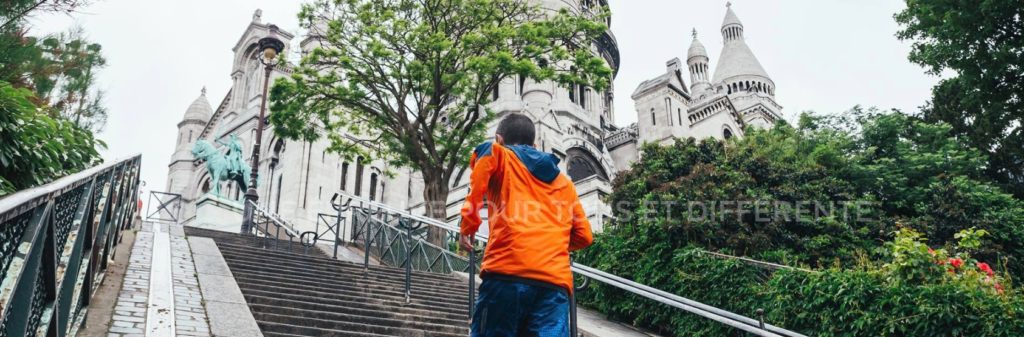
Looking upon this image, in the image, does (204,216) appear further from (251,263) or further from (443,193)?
(251,263)

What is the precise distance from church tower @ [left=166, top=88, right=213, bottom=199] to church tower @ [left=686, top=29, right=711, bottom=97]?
108ft

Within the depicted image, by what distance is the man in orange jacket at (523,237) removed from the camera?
3.28 m

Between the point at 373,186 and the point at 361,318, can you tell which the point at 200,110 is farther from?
the point at 361,318

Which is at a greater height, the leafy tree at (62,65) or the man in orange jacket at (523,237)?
the leafy tree at (62,65)

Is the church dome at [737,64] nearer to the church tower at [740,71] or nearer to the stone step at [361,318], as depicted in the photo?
the church tower at [740,71]

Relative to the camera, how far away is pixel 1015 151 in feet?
64.6

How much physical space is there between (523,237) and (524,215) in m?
0.12

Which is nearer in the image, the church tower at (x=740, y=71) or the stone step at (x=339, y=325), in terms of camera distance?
the stone step at (x=339, y=325)

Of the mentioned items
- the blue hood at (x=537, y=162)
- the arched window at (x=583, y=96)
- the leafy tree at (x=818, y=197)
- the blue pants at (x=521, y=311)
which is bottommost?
the blue pants at (x=521, y=311)

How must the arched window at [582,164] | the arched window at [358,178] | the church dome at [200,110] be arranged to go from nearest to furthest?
the arched window at [358,178]
the arched window at [582,164]
the church dome at [200,110]

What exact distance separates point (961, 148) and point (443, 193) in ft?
49.7

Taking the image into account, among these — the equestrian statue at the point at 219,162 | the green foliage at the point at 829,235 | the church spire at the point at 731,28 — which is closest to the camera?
the green foliage at the point at 829,235

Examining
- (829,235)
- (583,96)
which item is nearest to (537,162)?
(829,235)

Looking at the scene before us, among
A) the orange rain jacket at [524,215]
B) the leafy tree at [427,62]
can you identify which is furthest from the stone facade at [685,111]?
the orange rain jacket at [524,215]
